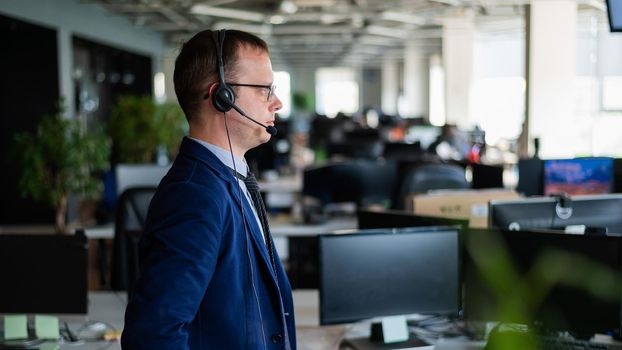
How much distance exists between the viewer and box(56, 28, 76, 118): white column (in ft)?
32.2

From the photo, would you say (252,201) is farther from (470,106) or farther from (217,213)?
(470,106)

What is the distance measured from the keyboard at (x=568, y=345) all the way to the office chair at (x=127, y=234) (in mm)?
1949

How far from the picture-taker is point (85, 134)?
6.10 meters

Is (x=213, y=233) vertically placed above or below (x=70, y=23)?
below

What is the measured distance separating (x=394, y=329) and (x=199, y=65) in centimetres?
157

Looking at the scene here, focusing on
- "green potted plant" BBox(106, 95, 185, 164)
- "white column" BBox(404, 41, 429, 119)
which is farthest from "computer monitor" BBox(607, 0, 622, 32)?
"white column" BBox(404, 41, 429, 119)

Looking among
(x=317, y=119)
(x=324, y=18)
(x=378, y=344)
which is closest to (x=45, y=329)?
(x=378, y=344)

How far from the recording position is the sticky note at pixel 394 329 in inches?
107

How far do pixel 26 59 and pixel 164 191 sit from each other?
8.95 metres

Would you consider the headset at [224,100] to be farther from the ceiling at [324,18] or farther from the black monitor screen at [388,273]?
the ceiling at [324,18]

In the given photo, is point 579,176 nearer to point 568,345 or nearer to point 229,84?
point 568,345

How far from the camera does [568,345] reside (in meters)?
2.52

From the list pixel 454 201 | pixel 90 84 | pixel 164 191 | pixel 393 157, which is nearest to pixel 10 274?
pixel 164 191

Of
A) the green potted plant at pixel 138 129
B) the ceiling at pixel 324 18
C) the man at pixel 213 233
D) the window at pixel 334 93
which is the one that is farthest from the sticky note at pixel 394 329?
the window at pixel 334 93
